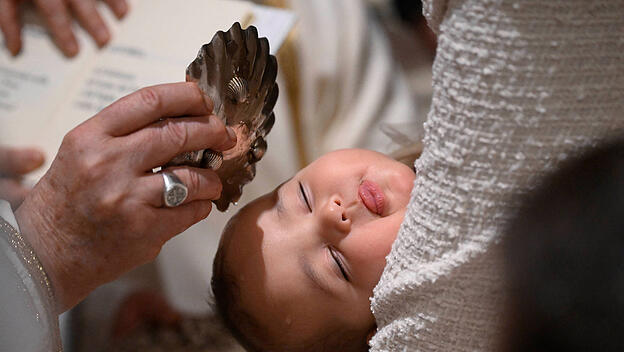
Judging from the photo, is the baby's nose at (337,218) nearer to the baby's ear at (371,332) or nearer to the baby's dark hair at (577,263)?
the baby's ear at (371,332)

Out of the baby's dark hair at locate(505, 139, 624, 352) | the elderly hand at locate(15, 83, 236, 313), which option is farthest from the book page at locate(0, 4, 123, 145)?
the baby's dark hair at locate(505, 139, 624, 352)

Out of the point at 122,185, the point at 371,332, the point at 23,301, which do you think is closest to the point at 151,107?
the point at 122,185

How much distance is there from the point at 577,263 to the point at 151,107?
37 centimetres

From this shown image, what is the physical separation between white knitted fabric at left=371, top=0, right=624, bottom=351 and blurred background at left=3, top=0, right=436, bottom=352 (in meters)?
0.30

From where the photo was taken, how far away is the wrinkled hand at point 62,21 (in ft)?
3.17

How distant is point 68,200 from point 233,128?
0.54ft

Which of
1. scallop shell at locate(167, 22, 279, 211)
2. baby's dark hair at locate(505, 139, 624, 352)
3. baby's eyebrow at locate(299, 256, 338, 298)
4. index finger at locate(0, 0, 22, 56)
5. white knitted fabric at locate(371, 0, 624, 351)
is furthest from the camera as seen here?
index finger at locate(0, 0, 22, 56)

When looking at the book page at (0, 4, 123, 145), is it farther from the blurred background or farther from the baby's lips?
the baby's lips

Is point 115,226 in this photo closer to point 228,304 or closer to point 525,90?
point 228,304

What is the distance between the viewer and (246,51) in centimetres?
61

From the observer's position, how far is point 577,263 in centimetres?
36

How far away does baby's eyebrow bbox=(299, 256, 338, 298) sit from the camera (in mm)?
690

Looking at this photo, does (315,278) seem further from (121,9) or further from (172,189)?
(121,9)

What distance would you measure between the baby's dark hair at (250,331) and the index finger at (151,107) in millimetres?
214
